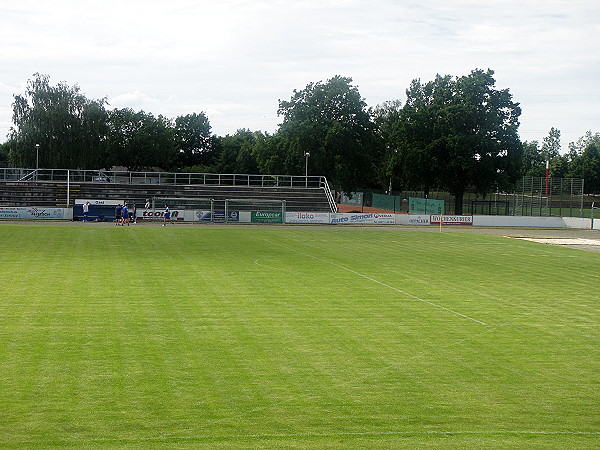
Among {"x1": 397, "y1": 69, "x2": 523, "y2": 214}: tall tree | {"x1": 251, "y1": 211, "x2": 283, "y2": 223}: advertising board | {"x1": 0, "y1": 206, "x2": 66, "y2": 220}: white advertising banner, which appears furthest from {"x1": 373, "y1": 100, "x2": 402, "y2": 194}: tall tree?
{"x1": 0, "y1": 206, "x2": 66, "y2": 220}: white advertising banner

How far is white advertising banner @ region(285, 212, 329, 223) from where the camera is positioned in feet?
219

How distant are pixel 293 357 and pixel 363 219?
55.6 m

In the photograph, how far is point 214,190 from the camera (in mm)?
73438

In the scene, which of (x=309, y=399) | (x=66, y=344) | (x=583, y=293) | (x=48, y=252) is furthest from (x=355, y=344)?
(x=48, y=252)

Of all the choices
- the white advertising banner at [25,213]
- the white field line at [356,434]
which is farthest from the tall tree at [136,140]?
the white field line at [356,434]

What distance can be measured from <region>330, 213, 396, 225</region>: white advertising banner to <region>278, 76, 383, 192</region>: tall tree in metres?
21.9

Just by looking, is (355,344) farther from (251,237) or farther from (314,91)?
(314,91)

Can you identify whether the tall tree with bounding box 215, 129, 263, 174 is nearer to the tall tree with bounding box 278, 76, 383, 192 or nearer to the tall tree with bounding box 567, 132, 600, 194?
the tall tree with bounding box 278, 76, 383, 192

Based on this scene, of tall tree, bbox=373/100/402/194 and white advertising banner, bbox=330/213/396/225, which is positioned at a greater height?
tall tree, bbox=373/100/402/194

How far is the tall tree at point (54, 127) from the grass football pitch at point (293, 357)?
76509 millimetres

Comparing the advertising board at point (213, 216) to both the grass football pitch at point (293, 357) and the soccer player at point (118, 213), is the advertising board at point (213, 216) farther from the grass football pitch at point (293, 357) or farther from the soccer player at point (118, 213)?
the grass football pitch at point (293, 357)

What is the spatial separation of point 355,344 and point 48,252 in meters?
21.0

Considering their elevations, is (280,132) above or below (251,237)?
above

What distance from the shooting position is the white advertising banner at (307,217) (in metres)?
66.8
